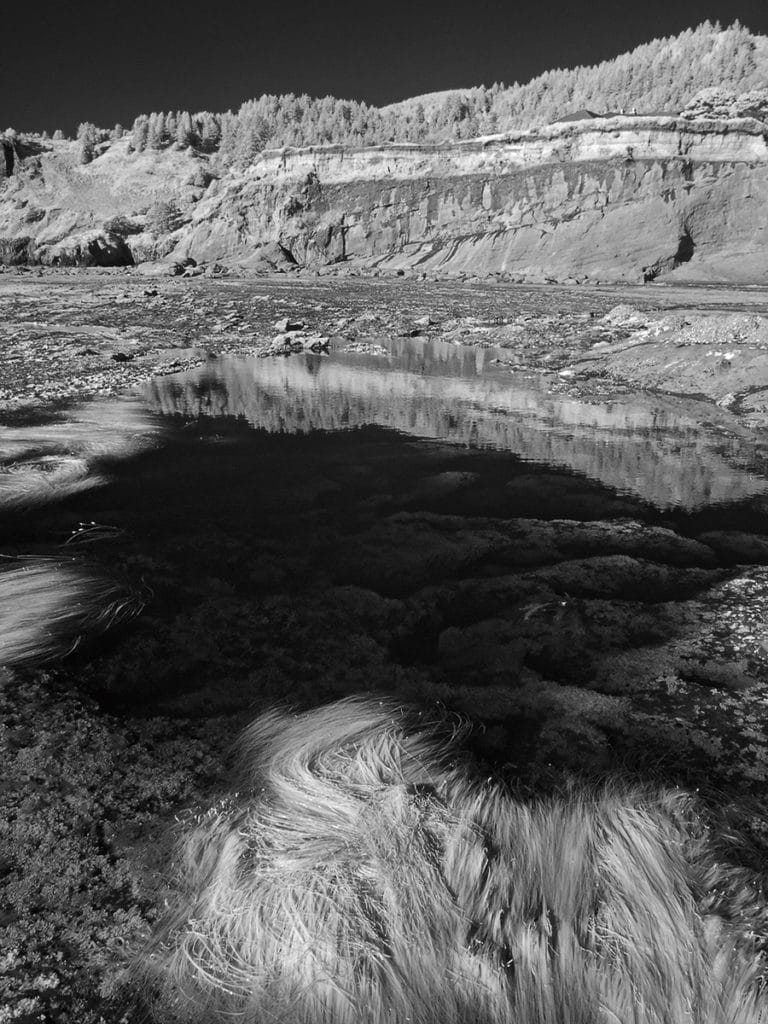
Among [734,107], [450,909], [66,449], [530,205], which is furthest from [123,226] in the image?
[450,909]

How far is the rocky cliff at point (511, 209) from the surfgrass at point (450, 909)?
181 ft

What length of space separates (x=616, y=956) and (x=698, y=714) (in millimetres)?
1700

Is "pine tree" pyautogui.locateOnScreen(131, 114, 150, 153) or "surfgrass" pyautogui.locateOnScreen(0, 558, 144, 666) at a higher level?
"pine tree" pyautogui.locateOnScreen(131, 114, 150, 153)

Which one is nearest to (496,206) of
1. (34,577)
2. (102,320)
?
(102,320)

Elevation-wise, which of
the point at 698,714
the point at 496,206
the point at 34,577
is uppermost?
the point at 496,206

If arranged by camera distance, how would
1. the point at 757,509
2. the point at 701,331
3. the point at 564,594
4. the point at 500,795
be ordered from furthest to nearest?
the point at 701,331, the point at 757,509, the point at 564,594, the point at 500,795

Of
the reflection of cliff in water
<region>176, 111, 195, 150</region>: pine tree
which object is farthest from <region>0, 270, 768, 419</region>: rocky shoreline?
<region>176, 111, 195, 150</region>: pine tree

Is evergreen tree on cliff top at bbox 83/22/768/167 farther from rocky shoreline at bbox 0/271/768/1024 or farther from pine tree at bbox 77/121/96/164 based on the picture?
rocky shoreline at bbox 0/271/768/1024

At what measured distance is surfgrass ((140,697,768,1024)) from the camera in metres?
1.78

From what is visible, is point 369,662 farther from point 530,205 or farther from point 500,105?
point 500,105

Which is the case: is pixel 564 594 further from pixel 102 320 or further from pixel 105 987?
pixel 102 320

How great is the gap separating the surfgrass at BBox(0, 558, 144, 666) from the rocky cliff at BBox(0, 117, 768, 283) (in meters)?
54.1

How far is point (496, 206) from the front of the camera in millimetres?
60344

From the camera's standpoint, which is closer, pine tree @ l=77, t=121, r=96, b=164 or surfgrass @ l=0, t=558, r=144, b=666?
surfgrass @ l=0, t=558, r=144, b=666
